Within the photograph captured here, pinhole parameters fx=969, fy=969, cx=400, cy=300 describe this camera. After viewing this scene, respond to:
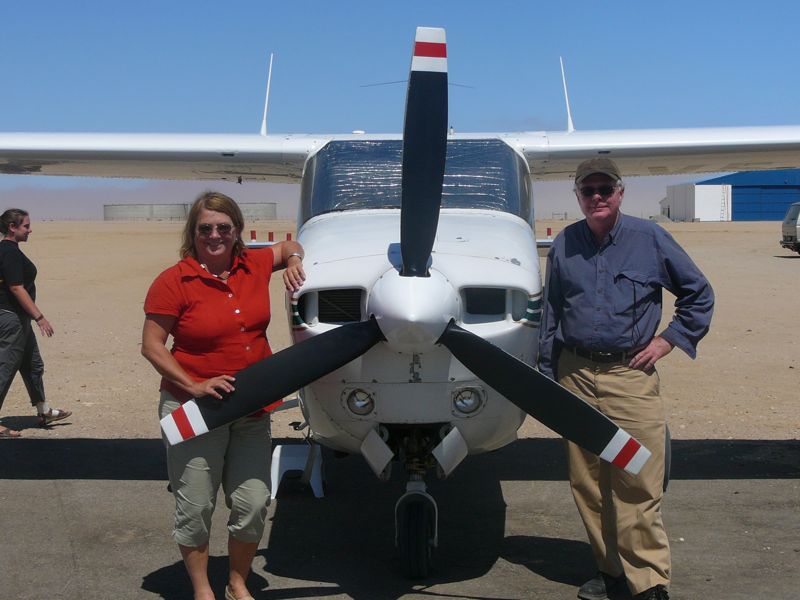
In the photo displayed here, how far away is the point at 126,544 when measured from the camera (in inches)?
212

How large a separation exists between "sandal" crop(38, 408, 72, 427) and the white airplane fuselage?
426cm

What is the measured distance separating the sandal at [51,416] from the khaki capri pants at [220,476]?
14.9 feet

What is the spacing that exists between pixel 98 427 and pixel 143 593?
12.8 feet

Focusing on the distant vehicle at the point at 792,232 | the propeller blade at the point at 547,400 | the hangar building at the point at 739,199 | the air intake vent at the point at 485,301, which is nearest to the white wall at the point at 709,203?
the hangar building at the point at 739,199

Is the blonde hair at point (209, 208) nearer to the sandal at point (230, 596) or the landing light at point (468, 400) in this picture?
the landing light at point (468, 400)

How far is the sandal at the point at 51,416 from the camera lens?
27.2 feet

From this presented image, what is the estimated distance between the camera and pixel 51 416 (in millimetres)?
8359

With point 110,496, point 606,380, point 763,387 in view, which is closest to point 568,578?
point 606,380

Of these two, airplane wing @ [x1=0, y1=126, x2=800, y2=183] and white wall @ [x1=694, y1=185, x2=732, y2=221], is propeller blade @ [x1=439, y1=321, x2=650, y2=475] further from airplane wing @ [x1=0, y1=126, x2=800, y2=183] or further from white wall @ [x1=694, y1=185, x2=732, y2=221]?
white wall @ [x1=694, y1=185, x2=732, y2=221]

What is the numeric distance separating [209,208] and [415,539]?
1.86 metres

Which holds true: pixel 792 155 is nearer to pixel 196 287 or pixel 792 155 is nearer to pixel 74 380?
pixel 196 287

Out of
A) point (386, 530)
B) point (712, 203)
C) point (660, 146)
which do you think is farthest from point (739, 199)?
point (386, 530)

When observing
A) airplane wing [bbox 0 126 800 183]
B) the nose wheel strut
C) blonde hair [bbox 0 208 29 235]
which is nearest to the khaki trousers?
the nose wheel strut

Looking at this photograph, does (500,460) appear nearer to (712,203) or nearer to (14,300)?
(14,300)
